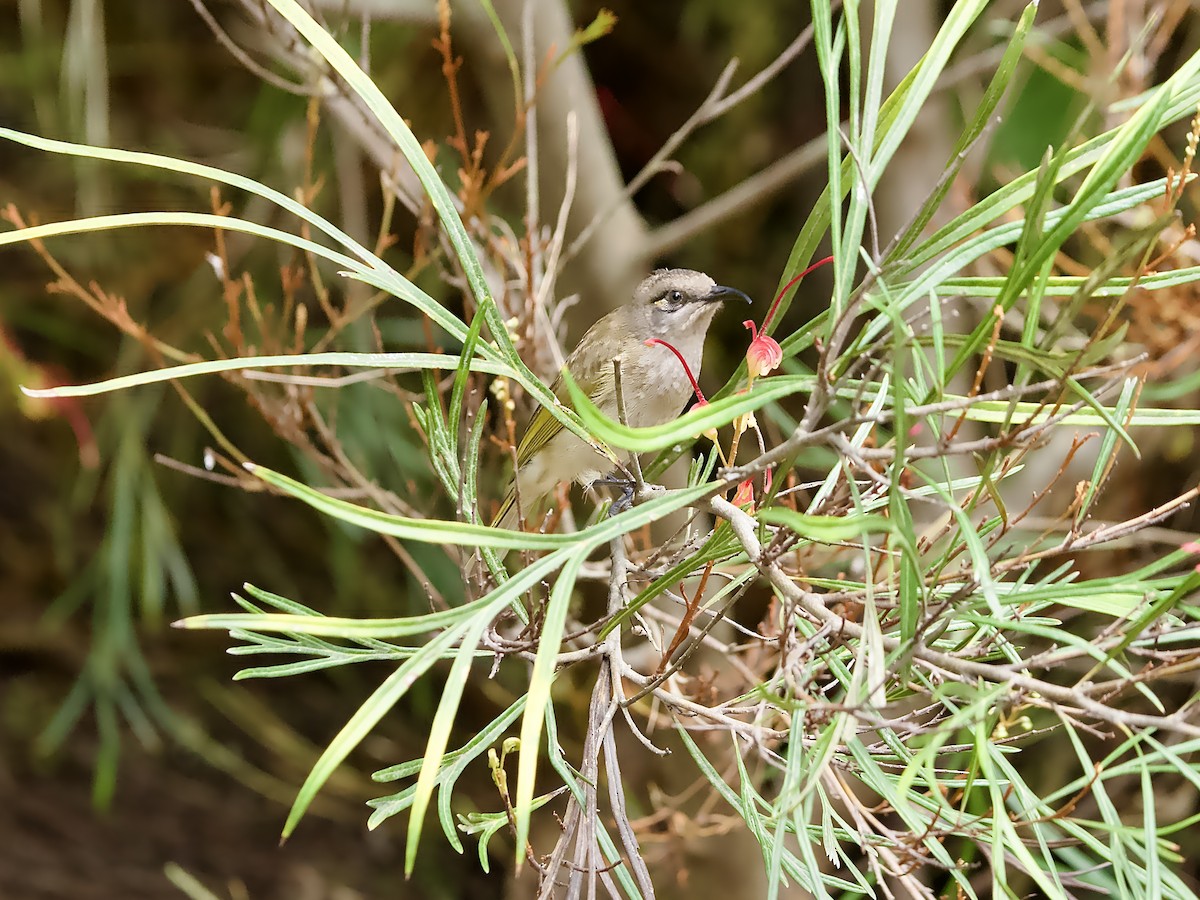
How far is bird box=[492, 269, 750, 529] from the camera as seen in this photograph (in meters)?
1.16

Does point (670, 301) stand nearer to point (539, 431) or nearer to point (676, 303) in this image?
point (676, 303)

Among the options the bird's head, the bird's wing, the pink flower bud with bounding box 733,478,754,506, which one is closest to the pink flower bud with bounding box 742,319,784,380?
the pink flower bud with bounding box 733,478,754,506

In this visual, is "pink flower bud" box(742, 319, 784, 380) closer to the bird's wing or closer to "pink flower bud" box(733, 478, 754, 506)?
Answer: "pink flower bud" box(733, 478, 754, 506)

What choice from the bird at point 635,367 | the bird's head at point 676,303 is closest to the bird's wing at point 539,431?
the bird at point 635,367

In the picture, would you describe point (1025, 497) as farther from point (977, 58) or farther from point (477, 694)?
point (477, 694)

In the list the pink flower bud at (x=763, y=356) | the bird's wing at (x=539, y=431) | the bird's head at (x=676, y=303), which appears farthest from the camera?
the bird's head at (x=676, y=303)

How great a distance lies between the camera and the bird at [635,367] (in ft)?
3.79

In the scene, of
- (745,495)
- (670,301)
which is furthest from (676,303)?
(745,495)

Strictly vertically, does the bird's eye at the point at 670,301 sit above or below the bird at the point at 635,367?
above

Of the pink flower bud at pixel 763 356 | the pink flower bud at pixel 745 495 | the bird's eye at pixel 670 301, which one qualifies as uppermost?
the pink flower bud at pixel 763 356

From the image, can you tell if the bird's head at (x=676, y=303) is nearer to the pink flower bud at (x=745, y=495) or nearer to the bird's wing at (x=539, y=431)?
the bird's wing at (x=539, y=431)

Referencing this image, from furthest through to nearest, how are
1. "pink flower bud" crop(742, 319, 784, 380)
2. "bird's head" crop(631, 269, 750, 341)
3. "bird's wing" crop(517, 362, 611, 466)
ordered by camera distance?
"bird's head" crop(631, 269, 750, 341), "bird's wing" crop(517, 362, 611, 466), "pink flower bud" crop(742, 319, 784, 380)

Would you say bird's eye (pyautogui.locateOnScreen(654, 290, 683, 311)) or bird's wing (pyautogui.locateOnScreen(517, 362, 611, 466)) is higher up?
bird's eye (pyautogui.locateOnScreen(654, 290, 683, 311))

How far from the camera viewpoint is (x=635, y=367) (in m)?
1.17
